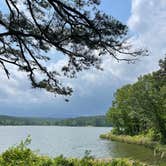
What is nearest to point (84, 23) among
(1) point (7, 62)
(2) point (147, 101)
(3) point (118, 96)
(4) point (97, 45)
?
(4) point (97, 45)

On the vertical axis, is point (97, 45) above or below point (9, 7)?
below

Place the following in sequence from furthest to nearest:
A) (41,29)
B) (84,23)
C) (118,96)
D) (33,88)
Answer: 1. (118,96)
2. (33,88)
3. (41,29)
4. (84,23)

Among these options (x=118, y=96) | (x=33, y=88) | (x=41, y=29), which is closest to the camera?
(x=41, y=29)

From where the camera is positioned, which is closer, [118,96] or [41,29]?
[41,29]

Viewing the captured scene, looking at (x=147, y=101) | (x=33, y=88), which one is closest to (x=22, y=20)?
(x=33, y=88)

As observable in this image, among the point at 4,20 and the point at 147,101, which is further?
the point at 147,101

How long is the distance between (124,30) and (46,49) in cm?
228

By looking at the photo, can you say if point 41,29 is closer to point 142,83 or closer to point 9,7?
point 9,7

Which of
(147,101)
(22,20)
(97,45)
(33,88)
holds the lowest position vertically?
(33,88)

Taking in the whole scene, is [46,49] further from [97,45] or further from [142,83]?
[142,83]

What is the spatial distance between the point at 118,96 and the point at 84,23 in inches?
2686

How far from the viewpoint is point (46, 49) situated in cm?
1133

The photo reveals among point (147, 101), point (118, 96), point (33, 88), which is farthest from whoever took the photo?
point (118, 96)

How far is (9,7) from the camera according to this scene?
10.9 metres
